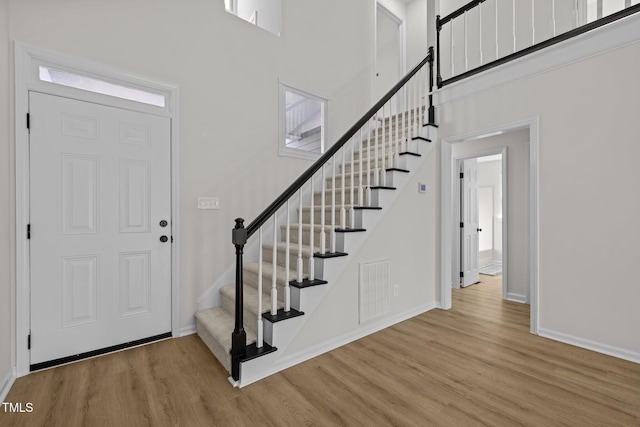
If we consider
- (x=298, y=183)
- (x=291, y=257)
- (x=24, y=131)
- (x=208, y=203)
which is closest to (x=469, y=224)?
(x=291, y=257)

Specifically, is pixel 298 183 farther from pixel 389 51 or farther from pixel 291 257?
pixel 389 51

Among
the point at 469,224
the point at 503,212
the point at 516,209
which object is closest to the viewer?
the point at 516,209

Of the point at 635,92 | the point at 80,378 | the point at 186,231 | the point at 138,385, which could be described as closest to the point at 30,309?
the point at 80,378

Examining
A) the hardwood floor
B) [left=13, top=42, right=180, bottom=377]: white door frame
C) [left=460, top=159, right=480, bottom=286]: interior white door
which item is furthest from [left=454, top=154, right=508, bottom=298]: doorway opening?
[left=13, top=42, right=180, bottom=377]: white door frame

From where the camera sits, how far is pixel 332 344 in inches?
98.4

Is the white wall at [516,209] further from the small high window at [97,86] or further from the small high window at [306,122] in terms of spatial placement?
the small high window at [97,86]

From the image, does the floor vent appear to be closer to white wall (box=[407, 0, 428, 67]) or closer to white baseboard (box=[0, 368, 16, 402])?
white baseboard (box=[0, 368, 16, 402])

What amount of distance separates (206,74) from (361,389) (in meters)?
3.16

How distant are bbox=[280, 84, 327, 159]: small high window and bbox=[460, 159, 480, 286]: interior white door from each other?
8.04ft

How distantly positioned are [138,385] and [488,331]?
3083 mm

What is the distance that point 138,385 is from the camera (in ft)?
6.49

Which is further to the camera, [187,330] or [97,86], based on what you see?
[187,330]

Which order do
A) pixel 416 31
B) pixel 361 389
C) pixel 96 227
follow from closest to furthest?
pixel 361 389 → pixel 96 227 → pixel 416 31

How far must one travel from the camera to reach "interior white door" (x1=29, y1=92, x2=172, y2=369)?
2.19 meters
